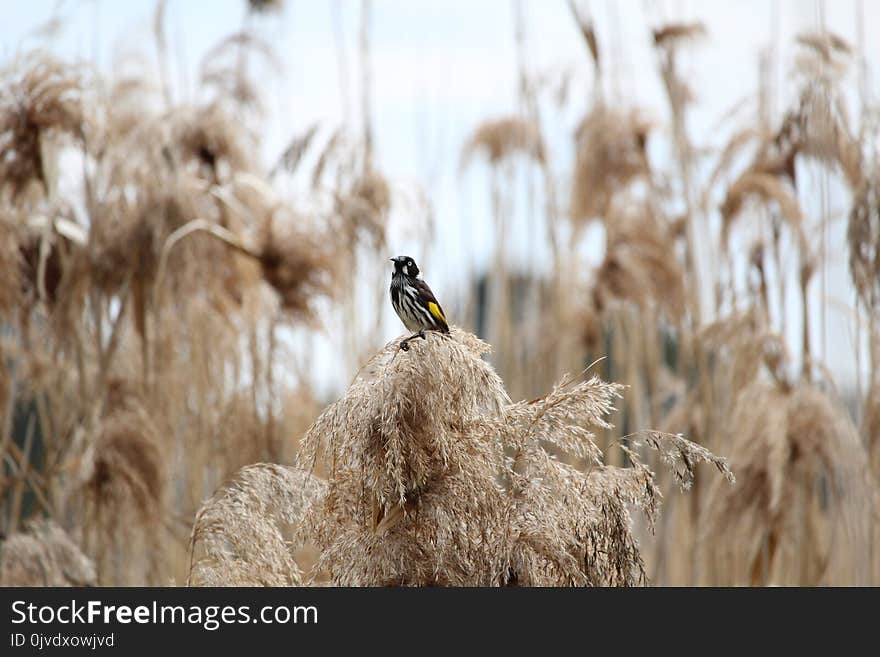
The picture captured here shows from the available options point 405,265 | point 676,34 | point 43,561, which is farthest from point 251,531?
point 676,34

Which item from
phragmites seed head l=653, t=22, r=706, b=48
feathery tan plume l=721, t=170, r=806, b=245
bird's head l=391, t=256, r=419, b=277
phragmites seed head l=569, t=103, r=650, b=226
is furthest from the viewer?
phragmites seed head l=569, t=103, r=650, b=226

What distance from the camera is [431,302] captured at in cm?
345

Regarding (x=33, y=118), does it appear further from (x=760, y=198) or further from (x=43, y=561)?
(x=760, y=198)

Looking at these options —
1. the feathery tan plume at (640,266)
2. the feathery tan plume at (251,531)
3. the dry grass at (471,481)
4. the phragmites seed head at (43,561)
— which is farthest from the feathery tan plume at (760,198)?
the phragmites seed head at (43,561)

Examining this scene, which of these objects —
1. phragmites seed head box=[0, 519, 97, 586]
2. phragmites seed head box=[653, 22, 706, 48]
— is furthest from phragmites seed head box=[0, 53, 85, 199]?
phragmites seed head box=[653, 22, 706, 48]

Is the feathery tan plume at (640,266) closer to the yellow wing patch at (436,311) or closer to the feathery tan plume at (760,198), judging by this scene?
the feathery tan plume at (760,198)

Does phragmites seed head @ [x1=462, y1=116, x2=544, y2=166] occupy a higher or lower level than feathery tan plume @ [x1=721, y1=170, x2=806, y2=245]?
higher

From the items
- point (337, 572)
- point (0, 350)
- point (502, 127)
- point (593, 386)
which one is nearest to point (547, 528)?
point (593, 386)

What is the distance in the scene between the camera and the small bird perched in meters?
3.39

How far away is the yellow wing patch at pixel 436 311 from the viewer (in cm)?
338

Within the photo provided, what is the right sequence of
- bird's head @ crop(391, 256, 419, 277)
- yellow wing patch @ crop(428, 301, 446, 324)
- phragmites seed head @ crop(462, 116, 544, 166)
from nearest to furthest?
yellow wing patch @ crop(428, 301, 446, 324)
bird's head @ crop(391, 256, 419, 277)
phragmites seed head @ crop(462, 116, 544, 166)

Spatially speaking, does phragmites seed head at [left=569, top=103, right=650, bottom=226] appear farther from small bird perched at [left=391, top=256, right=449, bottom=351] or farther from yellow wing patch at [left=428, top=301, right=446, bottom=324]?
yellow wing patch at [left=428, top=301, right=446, bottom=324]

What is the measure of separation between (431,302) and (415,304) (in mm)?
52
